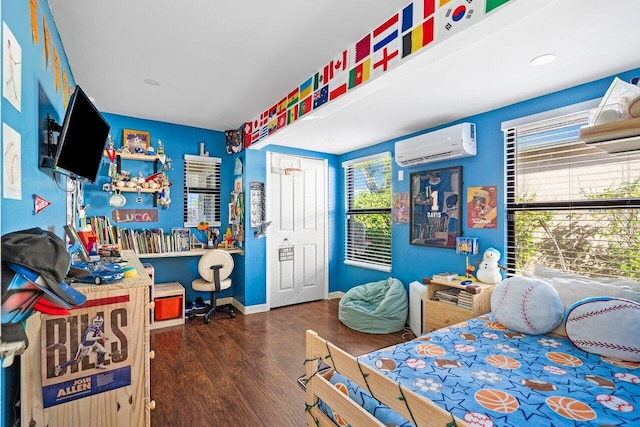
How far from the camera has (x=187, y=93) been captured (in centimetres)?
308

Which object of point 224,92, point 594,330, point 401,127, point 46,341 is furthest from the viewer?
point 401,127

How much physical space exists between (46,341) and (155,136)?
3.18 m

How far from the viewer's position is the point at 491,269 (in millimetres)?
2846

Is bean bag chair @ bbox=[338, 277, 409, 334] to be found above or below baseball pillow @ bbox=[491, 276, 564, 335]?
below

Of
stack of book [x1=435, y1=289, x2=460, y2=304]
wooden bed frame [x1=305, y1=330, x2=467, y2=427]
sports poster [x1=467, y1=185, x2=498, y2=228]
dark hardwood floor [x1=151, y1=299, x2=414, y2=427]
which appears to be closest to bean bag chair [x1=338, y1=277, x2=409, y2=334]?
dark hardwood floor [x1=151, y1=299, x2=414, y2=427]

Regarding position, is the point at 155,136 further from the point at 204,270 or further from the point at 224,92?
the point at 204,270

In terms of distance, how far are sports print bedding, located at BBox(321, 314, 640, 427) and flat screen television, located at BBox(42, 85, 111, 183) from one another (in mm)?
1840

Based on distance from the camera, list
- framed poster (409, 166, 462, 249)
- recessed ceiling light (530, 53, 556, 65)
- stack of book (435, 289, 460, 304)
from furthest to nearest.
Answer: framed poster (409, 166, 462, 249) < stack of book (435, 289, 460, 304) < recessed ceiling light (530, 53, 556, 65)

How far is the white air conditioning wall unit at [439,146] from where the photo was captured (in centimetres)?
304

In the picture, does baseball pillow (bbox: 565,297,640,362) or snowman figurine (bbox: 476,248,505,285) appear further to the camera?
snowman figurine (bbox: 476,248,505,285)

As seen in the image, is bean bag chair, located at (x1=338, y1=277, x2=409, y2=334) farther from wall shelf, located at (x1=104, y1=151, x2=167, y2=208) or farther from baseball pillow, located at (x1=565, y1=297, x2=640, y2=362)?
wall shelf, located at (x1=104, y1=151, x2=167, y2=208)

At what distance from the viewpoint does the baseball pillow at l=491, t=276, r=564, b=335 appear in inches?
82.0

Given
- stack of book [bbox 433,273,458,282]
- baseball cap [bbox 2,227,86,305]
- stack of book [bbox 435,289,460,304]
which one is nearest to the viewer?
baseball cap [bbox 2,227,86,305]

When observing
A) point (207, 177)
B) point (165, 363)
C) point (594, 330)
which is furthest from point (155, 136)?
point (594, 330)
